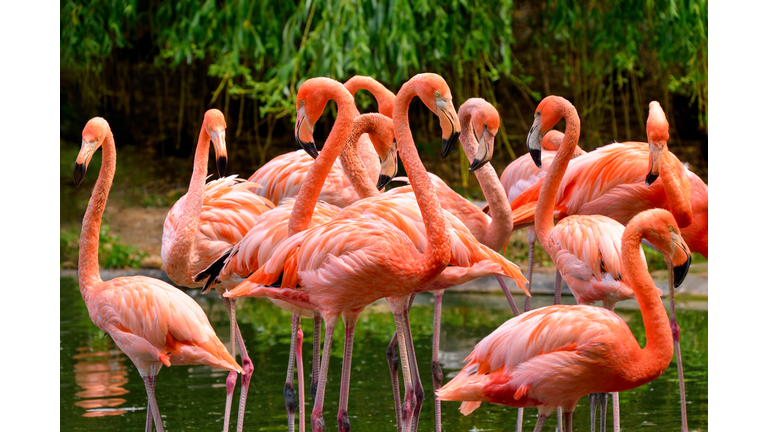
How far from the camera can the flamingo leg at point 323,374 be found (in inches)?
119

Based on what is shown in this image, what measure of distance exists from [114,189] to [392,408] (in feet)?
17.6

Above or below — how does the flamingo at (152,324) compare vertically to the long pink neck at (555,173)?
below

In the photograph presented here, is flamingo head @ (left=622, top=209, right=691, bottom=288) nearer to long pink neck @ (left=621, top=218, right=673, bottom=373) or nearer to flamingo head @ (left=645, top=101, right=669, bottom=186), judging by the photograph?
long pink neck @ (left=621, top=218, right=673, bottom=373)

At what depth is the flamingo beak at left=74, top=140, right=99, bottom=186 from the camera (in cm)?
309

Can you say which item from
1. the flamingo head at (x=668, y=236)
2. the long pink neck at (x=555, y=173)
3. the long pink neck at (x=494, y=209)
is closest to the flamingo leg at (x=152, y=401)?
the long pink neck at (x=494, y=209)

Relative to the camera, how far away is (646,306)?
2.73 m

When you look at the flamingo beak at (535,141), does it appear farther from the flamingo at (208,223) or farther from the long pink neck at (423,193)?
the flamingo at (208,223)

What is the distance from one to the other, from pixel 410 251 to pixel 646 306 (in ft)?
2.44

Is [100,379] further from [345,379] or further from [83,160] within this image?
[345,379]

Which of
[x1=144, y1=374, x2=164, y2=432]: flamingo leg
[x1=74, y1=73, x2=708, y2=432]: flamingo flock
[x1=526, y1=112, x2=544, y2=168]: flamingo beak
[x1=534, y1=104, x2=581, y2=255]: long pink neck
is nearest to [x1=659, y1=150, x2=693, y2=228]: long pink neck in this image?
[x1=74, y1=73, x2=708, y2=432]: flamingo flock

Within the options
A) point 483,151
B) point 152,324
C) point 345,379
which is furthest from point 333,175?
point 152,324

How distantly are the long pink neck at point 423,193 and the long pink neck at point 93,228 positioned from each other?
104 cm

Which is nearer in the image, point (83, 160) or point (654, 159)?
point (83, 160)

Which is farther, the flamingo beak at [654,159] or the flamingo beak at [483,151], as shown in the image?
the flamingo beak at [654,159]
